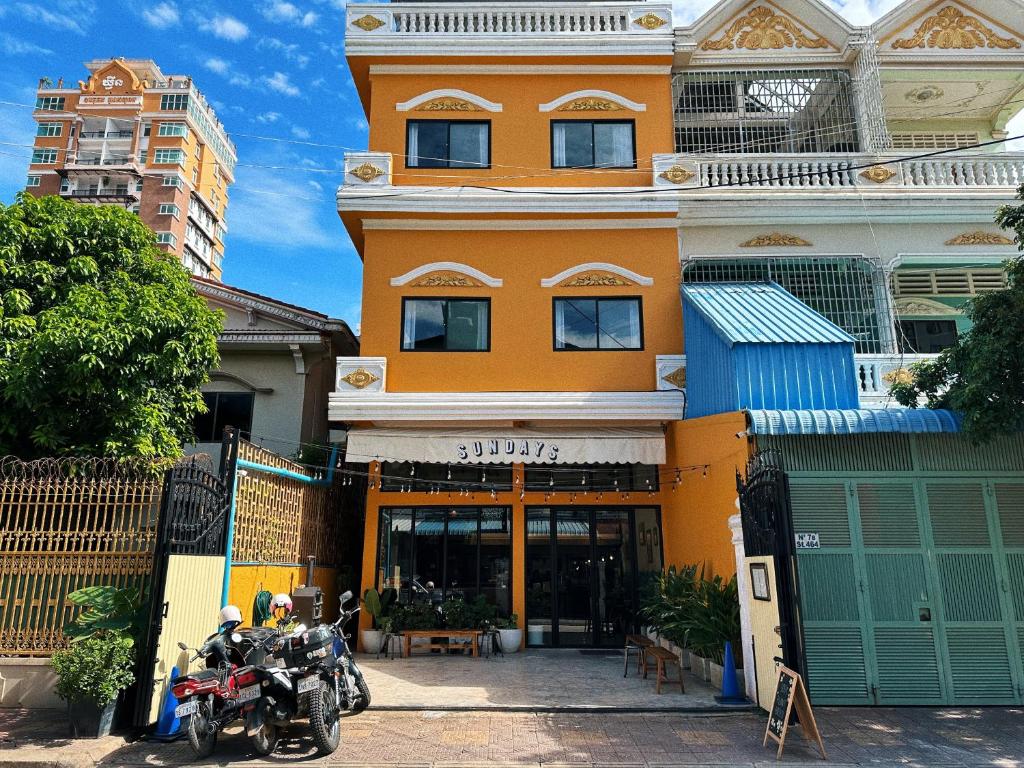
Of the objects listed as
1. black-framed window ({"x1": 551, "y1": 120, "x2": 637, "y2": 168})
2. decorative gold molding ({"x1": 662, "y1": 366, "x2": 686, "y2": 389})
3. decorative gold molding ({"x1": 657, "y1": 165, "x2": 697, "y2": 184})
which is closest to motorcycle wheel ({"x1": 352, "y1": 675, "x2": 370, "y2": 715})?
decorative gold molding ({"x1": 662, "y1": 366, "x2": 686, "y2": 389})

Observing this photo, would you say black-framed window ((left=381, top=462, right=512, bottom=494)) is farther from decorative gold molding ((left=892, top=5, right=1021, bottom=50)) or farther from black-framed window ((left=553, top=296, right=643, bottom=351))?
decorative gold molding ((left=892, top=5, right=1021, bottom=50))

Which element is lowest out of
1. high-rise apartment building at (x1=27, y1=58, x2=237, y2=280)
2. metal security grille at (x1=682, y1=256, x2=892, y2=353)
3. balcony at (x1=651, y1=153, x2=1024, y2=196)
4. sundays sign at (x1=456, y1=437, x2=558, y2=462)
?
sundays sign at (x1=456, y1=437, x2=558, y2=462)

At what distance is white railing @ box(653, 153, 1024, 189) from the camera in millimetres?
13078

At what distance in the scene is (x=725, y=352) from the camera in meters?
10.4

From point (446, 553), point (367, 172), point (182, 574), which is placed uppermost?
point (367, 172)

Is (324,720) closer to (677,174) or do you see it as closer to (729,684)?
(729,684)

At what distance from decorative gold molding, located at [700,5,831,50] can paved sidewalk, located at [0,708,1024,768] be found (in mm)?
12285

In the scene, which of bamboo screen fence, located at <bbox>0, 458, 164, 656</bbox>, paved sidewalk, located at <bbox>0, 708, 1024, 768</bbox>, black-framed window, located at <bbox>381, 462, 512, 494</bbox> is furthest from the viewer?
black-framed window, located at <bbox>381, 462, 512, 494</bbox>

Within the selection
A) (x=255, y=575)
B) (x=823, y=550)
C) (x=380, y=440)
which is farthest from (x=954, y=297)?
(x=255, y=575)

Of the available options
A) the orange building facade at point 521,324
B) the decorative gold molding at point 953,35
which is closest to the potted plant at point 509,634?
the orange building facade at point 521,324

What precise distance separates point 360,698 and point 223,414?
8.73m

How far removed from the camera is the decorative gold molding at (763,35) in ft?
46.3

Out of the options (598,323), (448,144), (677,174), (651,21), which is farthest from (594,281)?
(651,21)

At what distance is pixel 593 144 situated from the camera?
45.6ft
